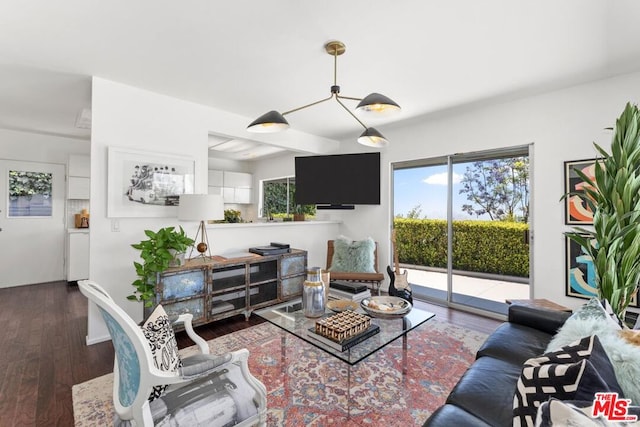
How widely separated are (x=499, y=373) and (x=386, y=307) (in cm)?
84

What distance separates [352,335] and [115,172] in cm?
274

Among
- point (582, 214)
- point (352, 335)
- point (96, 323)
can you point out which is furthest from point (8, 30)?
point (582, 214)

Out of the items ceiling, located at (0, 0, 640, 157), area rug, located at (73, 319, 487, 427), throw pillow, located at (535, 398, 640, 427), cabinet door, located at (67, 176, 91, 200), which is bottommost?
area rug, located at (73, 319, 487, 427)

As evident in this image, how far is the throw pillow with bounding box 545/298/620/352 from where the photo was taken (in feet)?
4.50

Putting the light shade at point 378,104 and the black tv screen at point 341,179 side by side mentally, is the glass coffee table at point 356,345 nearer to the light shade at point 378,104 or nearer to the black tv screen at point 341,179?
the light shade at point 378,104

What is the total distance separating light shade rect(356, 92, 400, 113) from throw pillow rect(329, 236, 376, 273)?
2531 millimetres

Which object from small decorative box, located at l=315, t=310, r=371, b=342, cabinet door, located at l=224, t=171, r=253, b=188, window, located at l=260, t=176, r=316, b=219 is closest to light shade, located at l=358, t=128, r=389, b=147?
small decorative box, located at l=315, t=310, r=371, b=342

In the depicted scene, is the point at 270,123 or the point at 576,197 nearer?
the point at 270,123

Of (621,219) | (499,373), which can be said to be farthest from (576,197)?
(499,373)

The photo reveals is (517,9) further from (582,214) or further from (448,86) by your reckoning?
(582,214)

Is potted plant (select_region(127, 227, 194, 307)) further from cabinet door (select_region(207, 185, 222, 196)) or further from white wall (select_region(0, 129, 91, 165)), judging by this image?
cabinet door (select_region(207, 185, 222, 196))

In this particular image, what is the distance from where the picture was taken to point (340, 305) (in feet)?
7.86

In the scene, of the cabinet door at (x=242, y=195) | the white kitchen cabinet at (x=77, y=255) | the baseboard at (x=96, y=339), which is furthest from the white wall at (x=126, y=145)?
the cabinet door at (x=242, y=195)

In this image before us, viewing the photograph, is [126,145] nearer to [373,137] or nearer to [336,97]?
[336,97]
